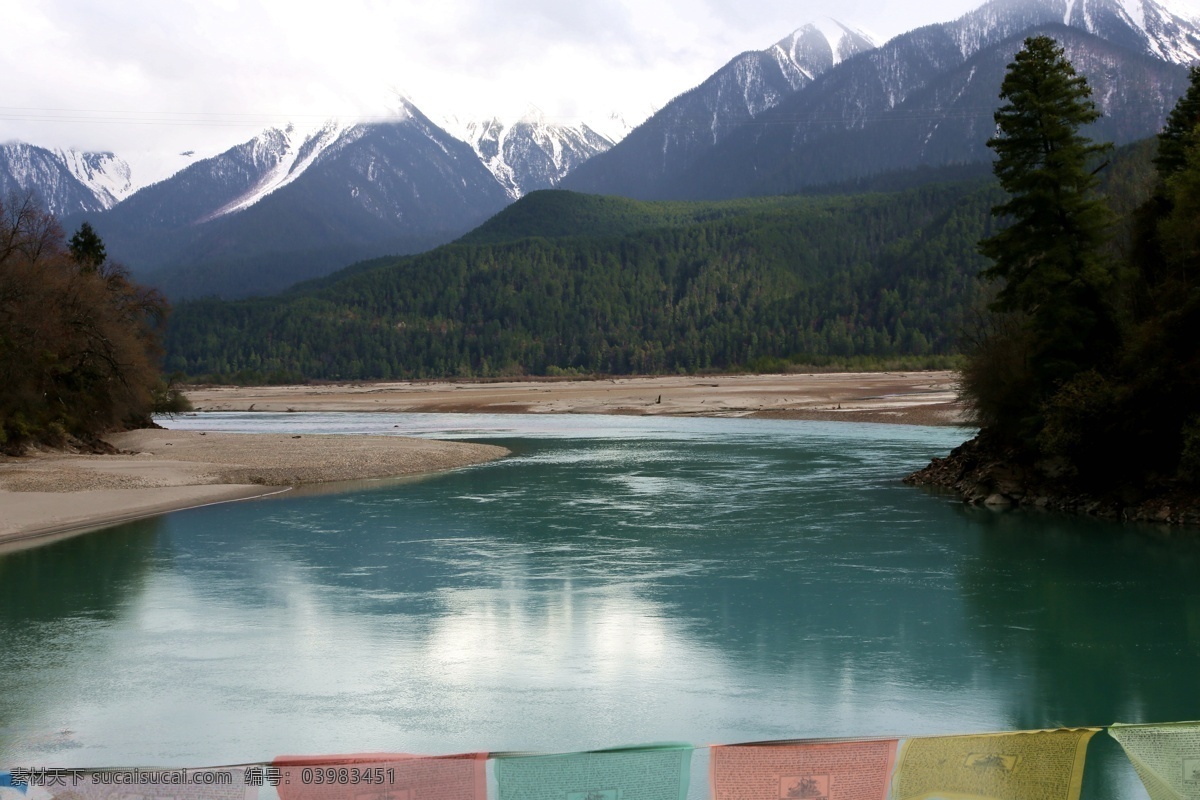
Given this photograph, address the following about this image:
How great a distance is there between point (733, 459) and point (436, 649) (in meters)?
33.8

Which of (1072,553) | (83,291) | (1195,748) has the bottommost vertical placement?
(1072,553)

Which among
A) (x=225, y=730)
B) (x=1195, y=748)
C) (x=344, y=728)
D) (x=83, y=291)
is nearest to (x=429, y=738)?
(x=344, y=728)

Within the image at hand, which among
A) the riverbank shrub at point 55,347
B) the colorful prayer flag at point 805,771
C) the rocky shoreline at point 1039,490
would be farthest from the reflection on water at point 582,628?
the riverbank shrub at point 55,347

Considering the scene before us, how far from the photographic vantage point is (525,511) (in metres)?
34.8

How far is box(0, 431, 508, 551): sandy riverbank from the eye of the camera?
33375mm

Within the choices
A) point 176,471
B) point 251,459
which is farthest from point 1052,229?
point 251,459

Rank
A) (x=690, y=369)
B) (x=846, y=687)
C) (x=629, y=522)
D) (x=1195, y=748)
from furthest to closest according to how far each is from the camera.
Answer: (x=690, y=369), (x=629, y=522), (x=846, y=687), (x=1195, y=748)

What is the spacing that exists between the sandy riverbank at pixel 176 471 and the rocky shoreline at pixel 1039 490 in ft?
73.2

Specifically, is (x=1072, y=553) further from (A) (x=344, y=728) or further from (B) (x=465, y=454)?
(B) (x=465, y=454)

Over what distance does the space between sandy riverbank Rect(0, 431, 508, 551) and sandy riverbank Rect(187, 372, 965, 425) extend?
3214cm

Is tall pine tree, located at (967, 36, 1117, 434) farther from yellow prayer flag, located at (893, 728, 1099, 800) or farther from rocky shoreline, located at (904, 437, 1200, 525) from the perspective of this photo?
yellow prayer flag, located at (893, 728, 1099, 800)

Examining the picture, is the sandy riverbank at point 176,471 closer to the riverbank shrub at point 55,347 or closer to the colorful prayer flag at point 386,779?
the riverbank shrub at point 55,347

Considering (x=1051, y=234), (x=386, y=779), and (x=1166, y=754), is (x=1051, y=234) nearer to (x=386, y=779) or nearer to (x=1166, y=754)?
(x=1166, y=754)

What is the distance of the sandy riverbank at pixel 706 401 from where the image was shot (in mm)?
80000
